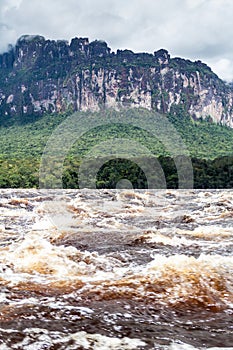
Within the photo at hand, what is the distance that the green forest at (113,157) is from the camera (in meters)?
59.7

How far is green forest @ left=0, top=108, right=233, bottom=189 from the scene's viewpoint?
59.7 metres

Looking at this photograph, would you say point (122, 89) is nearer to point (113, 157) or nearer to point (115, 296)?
point (113, 157)

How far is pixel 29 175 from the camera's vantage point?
5984 cm

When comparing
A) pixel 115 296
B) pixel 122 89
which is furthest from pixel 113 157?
pixel 122 89

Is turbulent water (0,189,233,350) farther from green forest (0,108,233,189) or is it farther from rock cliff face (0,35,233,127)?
rock cliff face (0,35,233,127)

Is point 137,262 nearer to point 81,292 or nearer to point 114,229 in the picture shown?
point 81,292

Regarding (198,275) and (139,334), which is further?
(198,275)

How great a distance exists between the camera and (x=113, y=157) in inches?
2817

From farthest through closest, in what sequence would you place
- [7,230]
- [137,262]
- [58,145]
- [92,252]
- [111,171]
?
[58,145], [111,171], [7,230], [92,252], [137,262]

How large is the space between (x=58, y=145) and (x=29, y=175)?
44954 mm

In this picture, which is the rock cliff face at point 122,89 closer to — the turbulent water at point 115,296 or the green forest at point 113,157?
the green forest at point 113,157

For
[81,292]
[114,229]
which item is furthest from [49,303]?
[114,229]

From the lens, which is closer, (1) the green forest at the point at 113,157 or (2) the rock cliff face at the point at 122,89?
(1) the green forest at the point at 113,157

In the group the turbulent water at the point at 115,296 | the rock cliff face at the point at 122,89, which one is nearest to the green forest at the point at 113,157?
the rock cliff face at the point at 122,89
